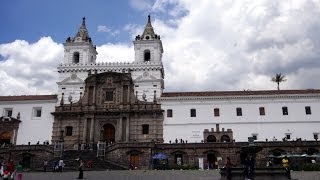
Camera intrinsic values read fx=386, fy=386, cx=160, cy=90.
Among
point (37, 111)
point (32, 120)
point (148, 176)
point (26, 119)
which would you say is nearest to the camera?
point (148, 176)

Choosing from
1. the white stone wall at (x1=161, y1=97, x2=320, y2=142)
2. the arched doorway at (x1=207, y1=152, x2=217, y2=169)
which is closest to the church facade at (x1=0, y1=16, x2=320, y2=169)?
the white stone wall at (x1=161, y1=97, x2=320, y2=142)

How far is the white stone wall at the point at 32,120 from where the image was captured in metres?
49.9

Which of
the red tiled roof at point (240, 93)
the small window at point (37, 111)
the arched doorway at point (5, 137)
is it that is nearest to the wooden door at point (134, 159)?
the red tiled roof at point (240, 93)

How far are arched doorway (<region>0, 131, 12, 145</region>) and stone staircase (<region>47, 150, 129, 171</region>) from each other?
1093 cm

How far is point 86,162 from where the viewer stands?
40531 mm

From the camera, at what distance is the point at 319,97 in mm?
48719

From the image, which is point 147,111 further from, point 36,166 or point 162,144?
point 36,166

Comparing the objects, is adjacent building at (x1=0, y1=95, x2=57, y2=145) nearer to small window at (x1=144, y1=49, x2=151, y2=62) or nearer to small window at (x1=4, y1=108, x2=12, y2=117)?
small window at (x1=4, y1=108, x2=12, y2=117)

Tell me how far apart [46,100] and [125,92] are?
10617 millimetres

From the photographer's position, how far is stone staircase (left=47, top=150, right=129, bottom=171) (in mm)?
39000

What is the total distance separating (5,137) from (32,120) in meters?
4.15

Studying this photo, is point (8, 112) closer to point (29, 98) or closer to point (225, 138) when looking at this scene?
point (29, 98)

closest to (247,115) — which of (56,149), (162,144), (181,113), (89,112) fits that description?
(181,113)

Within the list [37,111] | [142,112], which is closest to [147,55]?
[142,112]
